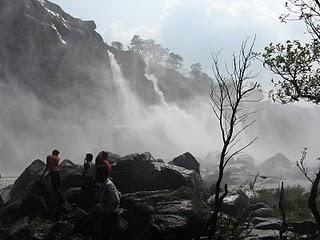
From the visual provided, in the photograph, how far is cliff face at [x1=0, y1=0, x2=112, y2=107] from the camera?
208 ft

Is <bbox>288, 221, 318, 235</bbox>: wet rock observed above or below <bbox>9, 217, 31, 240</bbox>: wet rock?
below

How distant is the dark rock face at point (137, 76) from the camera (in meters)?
82.5

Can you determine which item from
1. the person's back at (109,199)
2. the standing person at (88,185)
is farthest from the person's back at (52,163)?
the person's back at (109,199)

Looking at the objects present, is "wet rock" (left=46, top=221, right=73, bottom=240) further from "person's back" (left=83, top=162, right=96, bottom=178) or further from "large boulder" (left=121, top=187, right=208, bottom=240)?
"person's back" (left=83, top=162, right=96, bottom=178)

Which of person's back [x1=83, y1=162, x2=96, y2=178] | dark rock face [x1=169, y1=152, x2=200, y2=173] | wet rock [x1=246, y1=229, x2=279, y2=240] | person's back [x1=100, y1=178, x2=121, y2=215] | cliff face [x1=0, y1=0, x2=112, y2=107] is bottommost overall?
wet rock [x1=246, y1=229, x2=279, y2=240]

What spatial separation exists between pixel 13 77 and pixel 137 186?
50.4m

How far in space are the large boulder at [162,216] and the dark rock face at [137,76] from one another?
68.8m

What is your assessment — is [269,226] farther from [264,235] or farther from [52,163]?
[52,163]

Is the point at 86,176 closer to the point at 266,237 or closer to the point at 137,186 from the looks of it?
the point at 137,186

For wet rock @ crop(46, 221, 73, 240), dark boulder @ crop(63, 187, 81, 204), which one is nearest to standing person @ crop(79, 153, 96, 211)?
dark boulder @ crop(63, 187, 81, 204)

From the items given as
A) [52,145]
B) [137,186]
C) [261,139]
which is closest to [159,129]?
[52,145]

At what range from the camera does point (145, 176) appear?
53.2 feet

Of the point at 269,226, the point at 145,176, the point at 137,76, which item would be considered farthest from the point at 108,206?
the point at 137,76

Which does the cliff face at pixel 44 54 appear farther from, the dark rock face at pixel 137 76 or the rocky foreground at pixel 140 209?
the rocky foreground at pixel 140 209
